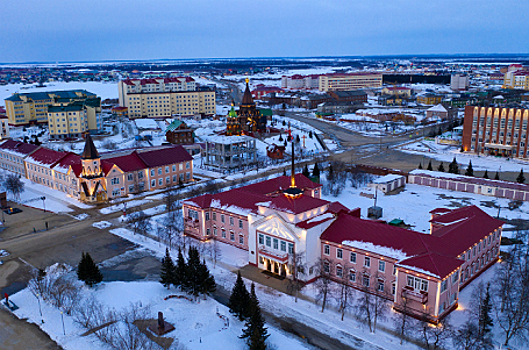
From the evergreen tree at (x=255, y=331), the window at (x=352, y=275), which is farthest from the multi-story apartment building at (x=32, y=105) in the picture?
the evergreen tree at (x=255, y=331)

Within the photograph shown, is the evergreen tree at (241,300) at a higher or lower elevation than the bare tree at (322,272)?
higher

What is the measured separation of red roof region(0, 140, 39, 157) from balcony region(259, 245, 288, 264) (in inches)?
1860

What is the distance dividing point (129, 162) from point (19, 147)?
23.6m

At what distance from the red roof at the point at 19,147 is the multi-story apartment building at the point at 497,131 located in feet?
239

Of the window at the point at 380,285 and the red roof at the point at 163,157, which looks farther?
the red roof at the point at 163,157

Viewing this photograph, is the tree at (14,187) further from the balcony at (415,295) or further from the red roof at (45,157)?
the balcony at (415,295)

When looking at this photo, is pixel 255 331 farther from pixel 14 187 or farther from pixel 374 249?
pixel 14 187

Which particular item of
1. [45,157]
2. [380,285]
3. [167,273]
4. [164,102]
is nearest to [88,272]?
[167,273]

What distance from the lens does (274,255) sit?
34750mm

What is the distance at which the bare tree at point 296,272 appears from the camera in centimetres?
3256

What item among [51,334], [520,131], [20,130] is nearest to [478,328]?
[51,334]

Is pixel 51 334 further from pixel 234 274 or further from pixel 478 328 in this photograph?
pixel 478 328

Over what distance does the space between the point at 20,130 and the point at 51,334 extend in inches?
3513

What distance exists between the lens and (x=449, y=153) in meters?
82.2
